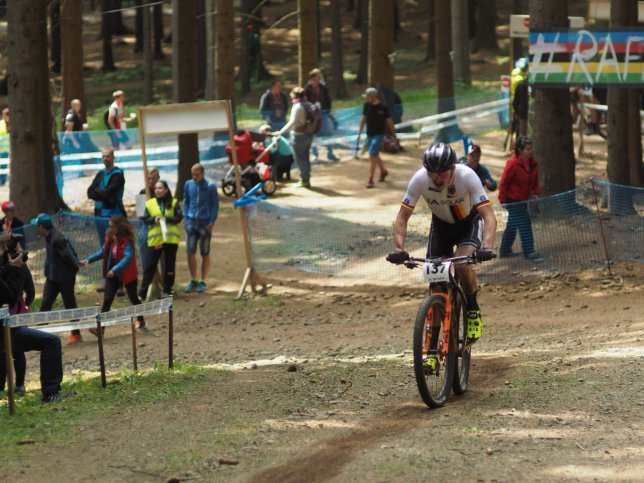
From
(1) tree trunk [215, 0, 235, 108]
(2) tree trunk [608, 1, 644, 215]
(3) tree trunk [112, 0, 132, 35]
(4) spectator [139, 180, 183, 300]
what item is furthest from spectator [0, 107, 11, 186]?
(3) tree trunk [112, 0, 132, 35]

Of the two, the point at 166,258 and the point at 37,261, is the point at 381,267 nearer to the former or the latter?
the point at 166,258

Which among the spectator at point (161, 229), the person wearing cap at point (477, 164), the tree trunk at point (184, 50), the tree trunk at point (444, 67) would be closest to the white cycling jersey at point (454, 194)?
the person wearing cap at point (477, 164)

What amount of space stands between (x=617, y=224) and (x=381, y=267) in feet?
12.8

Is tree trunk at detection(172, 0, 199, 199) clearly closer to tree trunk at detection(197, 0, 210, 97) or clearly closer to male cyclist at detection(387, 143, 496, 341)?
male cyclist at detection(387, 143, 496, 341)

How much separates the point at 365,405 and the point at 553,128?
10.6 meters

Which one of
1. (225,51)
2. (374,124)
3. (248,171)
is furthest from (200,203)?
(225,51)

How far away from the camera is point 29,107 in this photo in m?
21.6

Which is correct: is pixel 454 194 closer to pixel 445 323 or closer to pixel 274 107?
pixel 445 323

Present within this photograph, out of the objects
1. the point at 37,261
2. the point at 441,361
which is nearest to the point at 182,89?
the point at 37,261

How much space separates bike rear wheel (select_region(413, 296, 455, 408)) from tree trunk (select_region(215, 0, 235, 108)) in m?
20.6

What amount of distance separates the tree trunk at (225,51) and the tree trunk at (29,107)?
26.6 ft

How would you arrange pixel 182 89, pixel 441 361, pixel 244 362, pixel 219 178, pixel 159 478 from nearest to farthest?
pixel 159 478 < pixel 441 361 < pixel 244 362 < pixel 182 89 < pixel 219 178

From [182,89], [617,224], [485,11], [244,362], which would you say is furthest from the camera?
[485,11]

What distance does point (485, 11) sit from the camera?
53.6 meters
